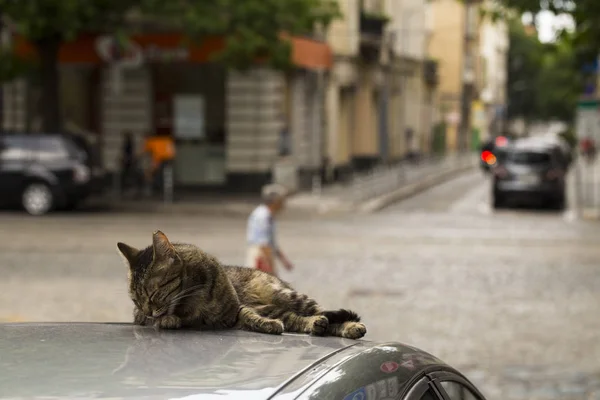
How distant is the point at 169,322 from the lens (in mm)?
3492

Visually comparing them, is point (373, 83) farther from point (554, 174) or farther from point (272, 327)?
point (272, 327)

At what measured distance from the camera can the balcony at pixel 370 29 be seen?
168 feet

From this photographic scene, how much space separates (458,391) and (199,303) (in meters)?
0.81

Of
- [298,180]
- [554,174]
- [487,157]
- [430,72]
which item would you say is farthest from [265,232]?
[430,72]

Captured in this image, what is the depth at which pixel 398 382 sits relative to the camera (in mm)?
3117

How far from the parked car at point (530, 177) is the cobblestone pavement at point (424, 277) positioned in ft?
9.44

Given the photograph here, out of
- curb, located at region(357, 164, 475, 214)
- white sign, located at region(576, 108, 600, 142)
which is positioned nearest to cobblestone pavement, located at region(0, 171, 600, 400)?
curb, located at region(357, 164, 475, 214)

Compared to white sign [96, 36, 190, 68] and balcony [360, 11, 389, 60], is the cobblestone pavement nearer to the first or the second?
white sign [96, 36, 190, 68]

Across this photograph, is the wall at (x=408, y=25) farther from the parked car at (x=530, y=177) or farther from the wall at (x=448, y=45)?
the parked car at (x=530, y=177)

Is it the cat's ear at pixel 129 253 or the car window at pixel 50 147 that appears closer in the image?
the cat's ear at pixel 129 253

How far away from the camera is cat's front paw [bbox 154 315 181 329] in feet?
11.4

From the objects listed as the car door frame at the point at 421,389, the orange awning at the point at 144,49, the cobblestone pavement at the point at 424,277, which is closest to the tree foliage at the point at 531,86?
the orange awning at the point at 144,49

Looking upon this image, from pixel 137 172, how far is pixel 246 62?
5220 mm

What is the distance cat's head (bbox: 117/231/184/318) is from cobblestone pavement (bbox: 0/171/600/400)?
6600mm
